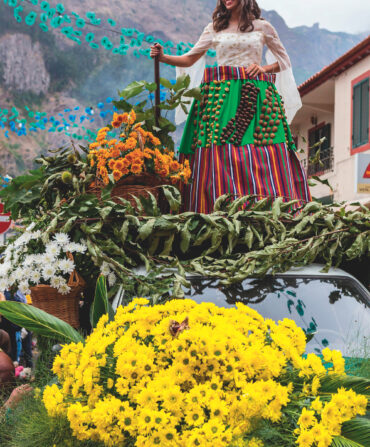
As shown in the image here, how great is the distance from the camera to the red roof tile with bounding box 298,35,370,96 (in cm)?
1543

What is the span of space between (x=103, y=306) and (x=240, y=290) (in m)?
0.79

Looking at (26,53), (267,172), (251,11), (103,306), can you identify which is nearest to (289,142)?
(267,172)

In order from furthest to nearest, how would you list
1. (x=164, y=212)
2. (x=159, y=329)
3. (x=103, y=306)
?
(x=164, y=212), (x=103, y=306), (x=159, y=329)

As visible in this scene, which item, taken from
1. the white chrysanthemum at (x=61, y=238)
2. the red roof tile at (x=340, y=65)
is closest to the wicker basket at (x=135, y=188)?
the white chrysanthemum at (x=61, y=238)

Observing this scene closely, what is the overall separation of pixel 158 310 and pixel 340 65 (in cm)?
1638

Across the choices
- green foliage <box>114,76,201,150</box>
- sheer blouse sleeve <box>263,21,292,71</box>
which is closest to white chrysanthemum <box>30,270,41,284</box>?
green foliage <box>114,76,201,150</box>

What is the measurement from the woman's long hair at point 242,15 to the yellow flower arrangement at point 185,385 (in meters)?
3.31

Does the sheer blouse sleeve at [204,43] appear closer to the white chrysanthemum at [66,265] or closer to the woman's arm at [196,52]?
the woman's arm at [196,52]

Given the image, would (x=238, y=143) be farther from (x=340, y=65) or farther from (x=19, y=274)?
(x=340, y=65)

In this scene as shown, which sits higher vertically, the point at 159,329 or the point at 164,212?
the point at 164,212

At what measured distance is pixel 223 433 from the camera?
139 centimetres

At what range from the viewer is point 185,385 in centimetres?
157

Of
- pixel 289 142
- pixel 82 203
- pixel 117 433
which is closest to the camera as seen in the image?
pixel 117 433

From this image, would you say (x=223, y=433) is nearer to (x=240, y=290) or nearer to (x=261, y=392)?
(x=261, y=392)
